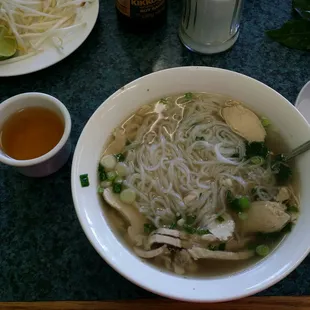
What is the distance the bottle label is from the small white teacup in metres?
0.47

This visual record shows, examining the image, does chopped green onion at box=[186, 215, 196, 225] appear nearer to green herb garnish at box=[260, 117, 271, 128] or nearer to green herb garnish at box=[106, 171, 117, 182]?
green herb garnish at box=[106, 171, 117, 182]

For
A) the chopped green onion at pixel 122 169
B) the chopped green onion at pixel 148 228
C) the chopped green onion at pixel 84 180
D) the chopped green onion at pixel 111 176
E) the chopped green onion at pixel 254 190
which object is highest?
the chopped green onion at pixel 84 180

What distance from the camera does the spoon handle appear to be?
1.16m

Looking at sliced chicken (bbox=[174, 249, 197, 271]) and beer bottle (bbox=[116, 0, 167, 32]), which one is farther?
beer bottle (bbox=[116, 0, 167, 32])

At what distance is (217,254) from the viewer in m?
1.14

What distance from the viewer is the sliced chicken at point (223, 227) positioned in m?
1.17

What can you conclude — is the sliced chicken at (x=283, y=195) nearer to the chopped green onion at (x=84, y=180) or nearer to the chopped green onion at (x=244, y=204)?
the chopped green onion at (x=244, y=204)

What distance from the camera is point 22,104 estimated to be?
1.33 m

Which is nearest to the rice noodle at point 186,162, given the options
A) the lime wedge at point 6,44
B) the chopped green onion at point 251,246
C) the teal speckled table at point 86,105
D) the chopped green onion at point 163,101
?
the chopped green onion at point 163,101

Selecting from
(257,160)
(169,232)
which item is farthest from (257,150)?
(169,232)

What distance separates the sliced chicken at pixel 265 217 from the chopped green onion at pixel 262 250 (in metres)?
0.05

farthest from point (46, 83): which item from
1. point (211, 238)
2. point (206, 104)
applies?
point (211, 238)

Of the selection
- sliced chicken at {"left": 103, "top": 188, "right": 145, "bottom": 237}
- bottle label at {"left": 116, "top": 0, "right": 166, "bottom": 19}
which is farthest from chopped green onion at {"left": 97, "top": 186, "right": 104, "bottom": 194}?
bottle label at {"left": 116, "top": 0, "right": 166, "bottom": 19}

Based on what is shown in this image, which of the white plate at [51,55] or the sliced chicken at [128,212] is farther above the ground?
the white plate at [51,55]
